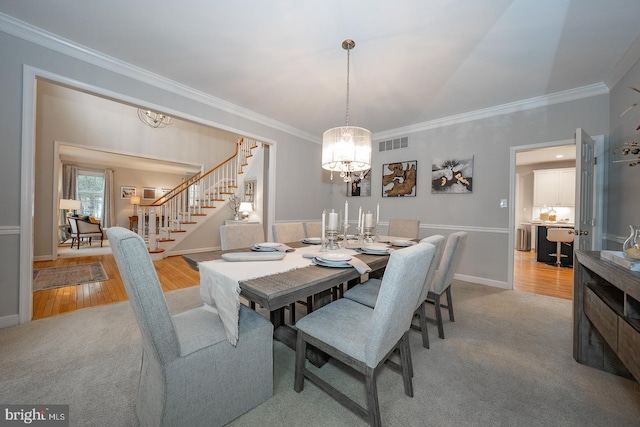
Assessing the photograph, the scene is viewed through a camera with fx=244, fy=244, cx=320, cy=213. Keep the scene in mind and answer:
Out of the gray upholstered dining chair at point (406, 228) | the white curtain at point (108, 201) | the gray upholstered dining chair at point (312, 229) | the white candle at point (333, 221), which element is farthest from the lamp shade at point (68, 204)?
the gray upholstered dining chair at point (406, 228)

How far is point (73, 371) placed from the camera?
1.54m

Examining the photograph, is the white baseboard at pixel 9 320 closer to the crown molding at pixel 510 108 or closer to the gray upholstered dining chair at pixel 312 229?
the gray upholstered dining chair at pixel 312 229

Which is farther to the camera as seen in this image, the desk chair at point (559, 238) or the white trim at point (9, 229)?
the desk chair at point (559, 238)

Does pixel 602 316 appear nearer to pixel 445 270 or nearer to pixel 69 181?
pixel 445 270

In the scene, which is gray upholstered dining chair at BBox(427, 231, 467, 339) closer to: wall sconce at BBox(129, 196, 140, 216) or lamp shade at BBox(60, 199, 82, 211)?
lamp shade at BBox(60, 199, 82, 211)

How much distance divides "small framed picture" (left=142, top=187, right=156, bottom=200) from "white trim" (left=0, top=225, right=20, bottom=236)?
7265mm

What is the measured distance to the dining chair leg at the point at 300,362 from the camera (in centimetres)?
138

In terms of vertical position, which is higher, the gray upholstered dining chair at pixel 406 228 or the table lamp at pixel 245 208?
the table lamp at pixel 245 208

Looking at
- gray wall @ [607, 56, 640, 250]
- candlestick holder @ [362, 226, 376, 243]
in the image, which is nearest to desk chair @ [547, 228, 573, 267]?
gray wall @ [607, 56, 640, 250]

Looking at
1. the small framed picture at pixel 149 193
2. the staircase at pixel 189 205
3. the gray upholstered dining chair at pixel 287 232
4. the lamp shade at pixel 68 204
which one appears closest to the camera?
the gray upholstered dining chair at pixel 287 232

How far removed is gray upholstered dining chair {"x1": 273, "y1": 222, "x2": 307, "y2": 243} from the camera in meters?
2.64

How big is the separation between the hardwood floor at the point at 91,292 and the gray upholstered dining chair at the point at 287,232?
161 centimetres

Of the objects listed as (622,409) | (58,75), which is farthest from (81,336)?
(622,409)

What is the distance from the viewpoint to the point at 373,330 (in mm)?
1056
